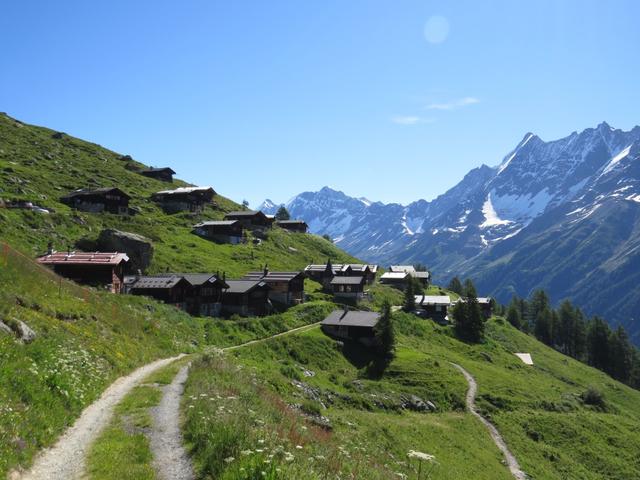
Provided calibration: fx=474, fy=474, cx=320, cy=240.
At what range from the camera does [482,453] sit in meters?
44.9

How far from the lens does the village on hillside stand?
62125 millimetres

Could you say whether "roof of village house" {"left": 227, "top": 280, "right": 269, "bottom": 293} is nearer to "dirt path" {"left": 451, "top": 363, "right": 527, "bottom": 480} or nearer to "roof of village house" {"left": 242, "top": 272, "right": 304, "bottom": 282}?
"roof of village house" {"left": 242, "top": 272, "right": 304, "bottom": 282}

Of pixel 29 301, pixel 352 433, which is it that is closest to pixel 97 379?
pixel 29 301

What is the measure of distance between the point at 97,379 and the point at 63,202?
9440cm

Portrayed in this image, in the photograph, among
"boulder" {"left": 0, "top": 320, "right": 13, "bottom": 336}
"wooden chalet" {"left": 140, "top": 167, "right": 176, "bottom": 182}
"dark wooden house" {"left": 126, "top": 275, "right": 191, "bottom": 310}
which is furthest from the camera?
"wooden chalet" {"left": 140, "top": 167, "right": 176, "bottom": 182}

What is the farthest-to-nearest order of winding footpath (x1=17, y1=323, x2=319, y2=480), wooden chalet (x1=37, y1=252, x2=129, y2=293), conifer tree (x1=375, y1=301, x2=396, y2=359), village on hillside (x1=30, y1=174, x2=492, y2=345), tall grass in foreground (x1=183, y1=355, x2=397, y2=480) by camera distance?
conifer tree (x1=375, y1=301, x2=396, y2=359), village on hillside (x1=30, y1=174, x2=492, y2=345), wooden chalet (x1=37, y1=252, x2=129, y2=293), winding footpath (x1=17, y1=323, x2=319, y2=480), tall grass in foreground (x1=183, y1=355, x2=397, y2=480)

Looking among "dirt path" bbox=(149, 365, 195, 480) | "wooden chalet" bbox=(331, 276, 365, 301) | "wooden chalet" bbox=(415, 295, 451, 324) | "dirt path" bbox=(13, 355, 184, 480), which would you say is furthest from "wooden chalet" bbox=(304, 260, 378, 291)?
"dirt path" bbox=(149, 365, 195, 480)

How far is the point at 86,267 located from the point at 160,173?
392 feet

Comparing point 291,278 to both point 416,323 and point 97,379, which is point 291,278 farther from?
point 97,379

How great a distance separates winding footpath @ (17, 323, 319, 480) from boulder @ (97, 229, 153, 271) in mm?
52298

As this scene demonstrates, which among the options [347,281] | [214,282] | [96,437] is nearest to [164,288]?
[214,282]

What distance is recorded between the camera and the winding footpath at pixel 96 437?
553 inches

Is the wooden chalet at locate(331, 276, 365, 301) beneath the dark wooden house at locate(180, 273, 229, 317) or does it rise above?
above

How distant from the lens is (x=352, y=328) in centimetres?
7362
